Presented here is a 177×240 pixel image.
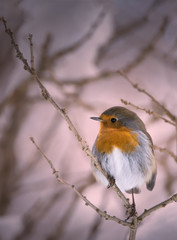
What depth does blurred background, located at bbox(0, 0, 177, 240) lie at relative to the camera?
5.47 feet

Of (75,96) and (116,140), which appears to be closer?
(116,140)

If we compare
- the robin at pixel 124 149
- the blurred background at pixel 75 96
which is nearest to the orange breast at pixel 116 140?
the robin at pixel 124 149

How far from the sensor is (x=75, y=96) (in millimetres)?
1718

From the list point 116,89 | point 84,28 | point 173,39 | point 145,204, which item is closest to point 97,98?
point 116,89

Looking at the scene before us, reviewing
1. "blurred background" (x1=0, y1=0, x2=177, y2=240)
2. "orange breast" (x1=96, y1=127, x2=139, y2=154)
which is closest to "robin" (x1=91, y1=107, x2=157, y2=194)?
"orange breast" (x1=96, y1=127, x2=139, y2=154)

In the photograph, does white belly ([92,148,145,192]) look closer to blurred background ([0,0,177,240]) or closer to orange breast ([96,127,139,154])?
orange breast ([96,127,139,154])

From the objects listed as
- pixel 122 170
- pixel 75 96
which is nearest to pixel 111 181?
pixel 122 170

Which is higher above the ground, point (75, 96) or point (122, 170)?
point (75, 96)

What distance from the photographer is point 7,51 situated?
162 cm

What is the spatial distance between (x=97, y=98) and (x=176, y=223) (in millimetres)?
817

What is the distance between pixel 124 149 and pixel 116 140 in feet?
0.16

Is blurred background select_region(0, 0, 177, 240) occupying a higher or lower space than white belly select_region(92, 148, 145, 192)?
higher

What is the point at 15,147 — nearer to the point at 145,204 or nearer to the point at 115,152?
the point at 145,204

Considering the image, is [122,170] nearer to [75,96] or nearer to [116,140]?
[116,140]
